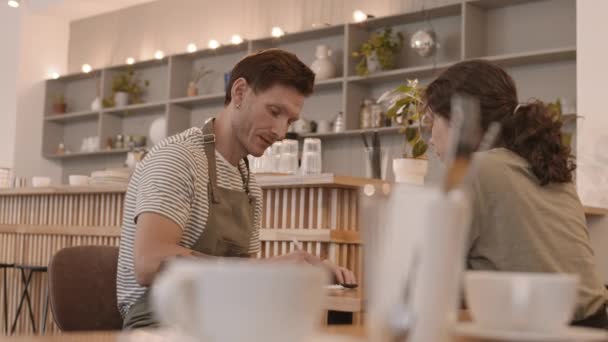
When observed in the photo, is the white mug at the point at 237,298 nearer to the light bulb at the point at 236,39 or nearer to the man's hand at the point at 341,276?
the man's hand at the point at 341,276

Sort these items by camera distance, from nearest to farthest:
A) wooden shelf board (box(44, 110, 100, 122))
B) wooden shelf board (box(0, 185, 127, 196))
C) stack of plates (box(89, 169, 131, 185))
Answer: wooden shelf board (box(0, 185, 127, 196)) < stack of plates (box(89, 169, 131, 185)) < wooden shelf board (box(44, 110, 100, 122))

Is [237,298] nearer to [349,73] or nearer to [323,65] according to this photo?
[349,73]

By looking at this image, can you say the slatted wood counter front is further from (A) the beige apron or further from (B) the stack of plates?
(A) the beige apron

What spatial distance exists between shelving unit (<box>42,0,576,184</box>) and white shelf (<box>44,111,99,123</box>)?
0.01 metres

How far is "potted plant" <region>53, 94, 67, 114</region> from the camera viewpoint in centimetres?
922

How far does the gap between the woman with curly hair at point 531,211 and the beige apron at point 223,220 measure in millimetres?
550

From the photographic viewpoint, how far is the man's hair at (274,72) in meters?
2.30

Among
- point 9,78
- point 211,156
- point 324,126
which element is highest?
point 9,78

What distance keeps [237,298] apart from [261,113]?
173 cm

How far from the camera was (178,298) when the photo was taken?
0.63m

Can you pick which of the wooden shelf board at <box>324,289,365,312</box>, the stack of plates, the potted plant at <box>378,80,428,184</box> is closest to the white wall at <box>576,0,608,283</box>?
the potted plant at <box>378,80,428,184</box>

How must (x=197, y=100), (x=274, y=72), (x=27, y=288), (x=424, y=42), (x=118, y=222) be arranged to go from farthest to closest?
(x=197, y=100), (x=424, y=42), (x=27, y=288), (x=118, y=222), (x=274, y=72)

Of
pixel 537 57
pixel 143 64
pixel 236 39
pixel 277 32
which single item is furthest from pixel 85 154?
pixel 537 57

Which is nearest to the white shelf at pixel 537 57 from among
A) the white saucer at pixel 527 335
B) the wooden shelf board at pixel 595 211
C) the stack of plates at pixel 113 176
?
the wooden shelf board at pixel 595 211
